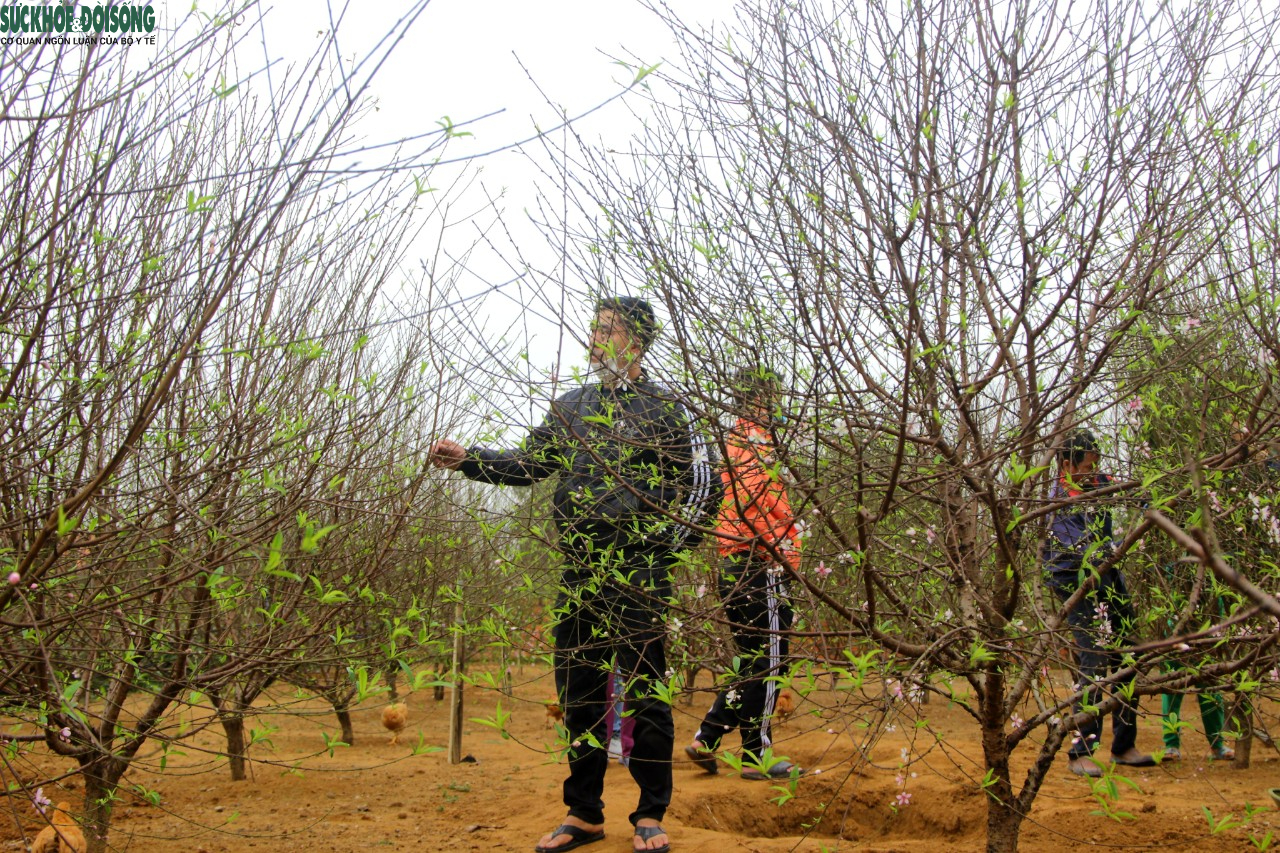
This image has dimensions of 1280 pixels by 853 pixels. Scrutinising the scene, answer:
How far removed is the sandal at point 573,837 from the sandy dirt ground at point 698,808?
Result: 0.20 ft

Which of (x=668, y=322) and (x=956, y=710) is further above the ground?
(x=668, y=322)

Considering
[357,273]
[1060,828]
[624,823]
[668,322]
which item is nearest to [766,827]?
[624,823]

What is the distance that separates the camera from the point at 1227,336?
3076 mm

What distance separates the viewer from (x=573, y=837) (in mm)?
3582

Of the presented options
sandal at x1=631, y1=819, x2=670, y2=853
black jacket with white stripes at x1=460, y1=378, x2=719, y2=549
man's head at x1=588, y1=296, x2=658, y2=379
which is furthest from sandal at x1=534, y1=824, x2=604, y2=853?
man's head at x1=588, y1=296, x2=658, y2=379

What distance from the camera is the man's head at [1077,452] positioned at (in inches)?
105

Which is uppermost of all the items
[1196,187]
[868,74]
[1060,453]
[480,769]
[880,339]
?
[868,74]

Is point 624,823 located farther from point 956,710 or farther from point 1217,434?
point 956,710

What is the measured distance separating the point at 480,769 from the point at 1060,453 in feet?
13.9

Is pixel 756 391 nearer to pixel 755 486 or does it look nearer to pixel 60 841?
pixel 755 486

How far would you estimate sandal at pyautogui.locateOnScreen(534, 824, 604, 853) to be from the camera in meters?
3.51

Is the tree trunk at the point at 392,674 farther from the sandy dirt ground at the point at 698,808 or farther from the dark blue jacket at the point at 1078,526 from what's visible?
the dark blue jacket at the point at 1078,526

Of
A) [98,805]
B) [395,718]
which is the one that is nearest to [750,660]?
[98,805]

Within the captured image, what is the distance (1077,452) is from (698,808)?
2191 mm
